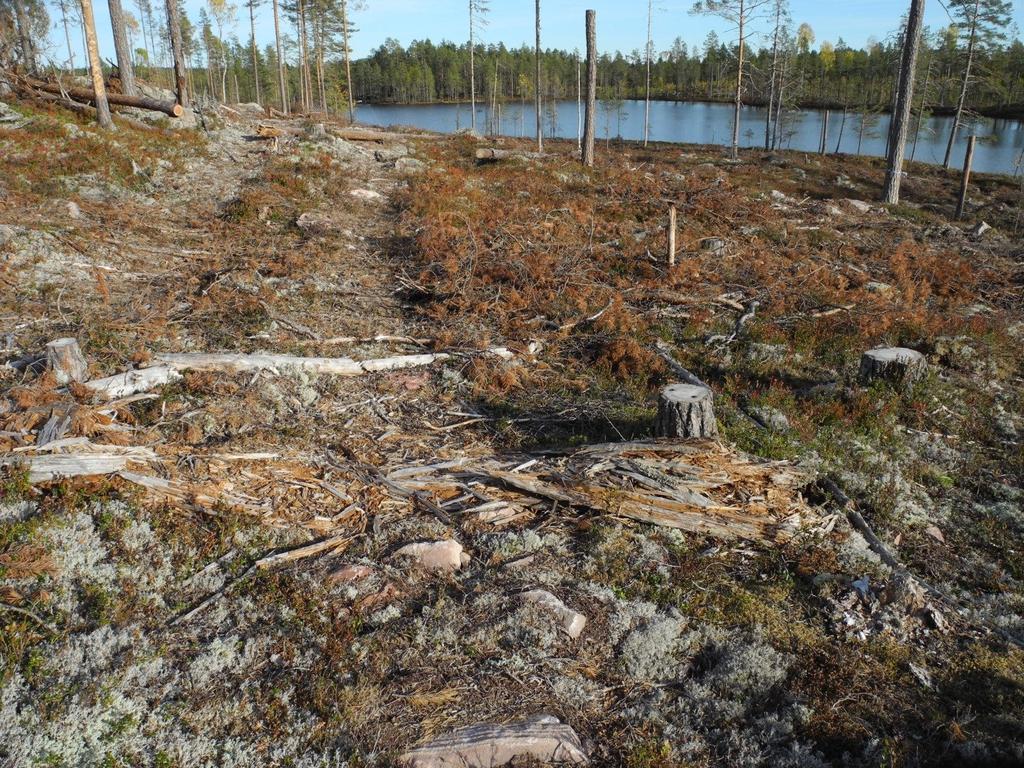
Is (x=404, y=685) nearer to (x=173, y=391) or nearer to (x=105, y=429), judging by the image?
(x=105, y=429)

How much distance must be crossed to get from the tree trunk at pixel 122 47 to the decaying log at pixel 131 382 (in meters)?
19.4

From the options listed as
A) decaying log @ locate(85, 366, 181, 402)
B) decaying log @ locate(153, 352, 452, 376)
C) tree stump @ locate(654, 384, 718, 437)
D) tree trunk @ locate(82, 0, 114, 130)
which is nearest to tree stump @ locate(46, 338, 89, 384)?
decaying log @ locate(85, 366, 181, 402)

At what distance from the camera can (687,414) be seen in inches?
259

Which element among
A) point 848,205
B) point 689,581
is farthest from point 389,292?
point 848,205

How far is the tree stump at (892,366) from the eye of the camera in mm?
8516

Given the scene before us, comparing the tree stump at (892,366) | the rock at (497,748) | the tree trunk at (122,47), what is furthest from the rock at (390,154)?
the rock at (497,748)

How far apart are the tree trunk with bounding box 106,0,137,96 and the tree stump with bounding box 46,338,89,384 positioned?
62.9 ft

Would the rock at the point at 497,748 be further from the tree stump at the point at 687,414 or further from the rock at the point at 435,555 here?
the tree stump at the point at 687,414

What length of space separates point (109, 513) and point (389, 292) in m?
7.14

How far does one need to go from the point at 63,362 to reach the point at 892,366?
10.4 metres

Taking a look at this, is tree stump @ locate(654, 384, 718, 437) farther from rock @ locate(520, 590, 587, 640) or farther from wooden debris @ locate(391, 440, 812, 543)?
rock @ locate(520, 590, 587, 640)

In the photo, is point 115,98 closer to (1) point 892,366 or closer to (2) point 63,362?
(2) point 63,362

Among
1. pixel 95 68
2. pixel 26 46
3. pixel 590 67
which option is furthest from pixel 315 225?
pixel 26 46

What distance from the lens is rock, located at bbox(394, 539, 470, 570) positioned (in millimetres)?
5258
